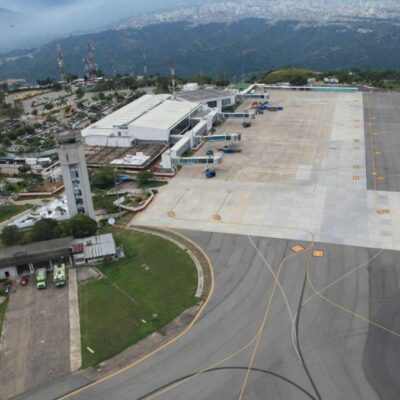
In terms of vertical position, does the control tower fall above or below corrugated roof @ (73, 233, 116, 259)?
above

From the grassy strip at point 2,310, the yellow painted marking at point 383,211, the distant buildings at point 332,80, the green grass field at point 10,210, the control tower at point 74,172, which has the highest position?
the control tower at point 74,172

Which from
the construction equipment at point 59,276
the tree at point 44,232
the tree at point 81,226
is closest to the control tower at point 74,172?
the tree at point 81,226

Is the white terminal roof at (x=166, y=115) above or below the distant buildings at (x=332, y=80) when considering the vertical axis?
above

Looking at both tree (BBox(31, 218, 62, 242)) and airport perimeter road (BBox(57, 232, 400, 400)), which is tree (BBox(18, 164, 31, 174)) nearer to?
tree (BBox(31, 218, 62, 242))

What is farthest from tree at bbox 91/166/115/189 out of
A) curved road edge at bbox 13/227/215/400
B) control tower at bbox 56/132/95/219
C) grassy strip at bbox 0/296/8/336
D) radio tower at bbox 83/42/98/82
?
radio tower at bbox 83/42/98/82

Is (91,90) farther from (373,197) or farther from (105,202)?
(373,197)

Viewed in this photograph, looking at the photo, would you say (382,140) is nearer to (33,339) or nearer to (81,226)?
(81,226)

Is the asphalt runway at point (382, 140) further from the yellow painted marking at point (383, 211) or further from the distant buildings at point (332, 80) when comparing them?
the distant buildings at point (332, 80)

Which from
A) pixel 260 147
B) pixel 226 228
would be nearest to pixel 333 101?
pixel 260 147
